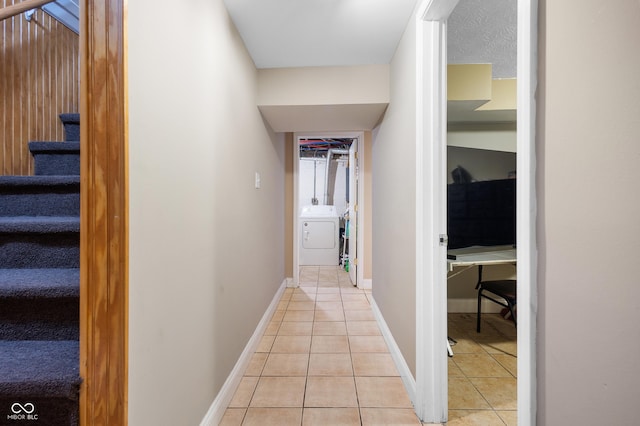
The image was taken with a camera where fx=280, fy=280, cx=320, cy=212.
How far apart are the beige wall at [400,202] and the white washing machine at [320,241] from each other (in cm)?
248

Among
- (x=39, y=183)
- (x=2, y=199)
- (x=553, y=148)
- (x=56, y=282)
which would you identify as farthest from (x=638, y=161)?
(x=2, y=199)

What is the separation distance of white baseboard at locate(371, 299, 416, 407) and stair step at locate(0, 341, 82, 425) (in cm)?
152

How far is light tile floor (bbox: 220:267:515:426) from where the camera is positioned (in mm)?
1519

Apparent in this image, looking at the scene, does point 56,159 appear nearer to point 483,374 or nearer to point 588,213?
point 588,213

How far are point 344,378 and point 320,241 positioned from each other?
3.38 m

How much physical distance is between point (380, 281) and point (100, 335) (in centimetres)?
225

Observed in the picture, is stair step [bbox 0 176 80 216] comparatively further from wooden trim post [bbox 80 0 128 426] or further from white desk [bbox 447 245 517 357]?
white desk [bbox 447 245 517 357]

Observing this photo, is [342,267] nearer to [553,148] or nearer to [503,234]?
[503,234]

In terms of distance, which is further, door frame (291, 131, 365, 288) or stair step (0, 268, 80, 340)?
door frame (291, 131, 365, 288)

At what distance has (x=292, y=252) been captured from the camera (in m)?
3.88

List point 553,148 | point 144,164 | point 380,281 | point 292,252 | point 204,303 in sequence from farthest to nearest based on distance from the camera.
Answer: point 292,252 < point 380,281 < point 204,303 < point 144,164 < point 553,148

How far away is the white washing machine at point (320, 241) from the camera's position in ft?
16.8

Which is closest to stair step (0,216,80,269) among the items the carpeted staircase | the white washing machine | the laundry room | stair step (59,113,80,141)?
the carpeted staircase

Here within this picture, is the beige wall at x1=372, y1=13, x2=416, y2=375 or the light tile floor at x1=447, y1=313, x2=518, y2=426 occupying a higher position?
the beige wall at x1=372, y1=13, x2=416, y2=375
